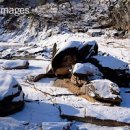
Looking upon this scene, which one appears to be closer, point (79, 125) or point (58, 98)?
point (79, 125)

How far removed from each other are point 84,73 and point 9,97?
2190 millimetres

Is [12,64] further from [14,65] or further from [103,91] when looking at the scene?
[103,91]

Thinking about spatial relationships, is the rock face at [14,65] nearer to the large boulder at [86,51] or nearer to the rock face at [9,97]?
the large boulder at [86,51]

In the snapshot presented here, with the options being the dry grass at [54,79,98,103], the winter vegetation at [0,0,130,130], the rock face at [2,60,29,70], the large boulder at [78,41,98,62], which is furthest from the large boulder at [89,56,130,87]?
the rock face at [2,60,29,70]

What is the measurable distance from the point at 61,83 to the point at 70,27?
917 centimetres

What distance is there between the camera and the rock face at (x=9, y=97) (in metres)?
7.28

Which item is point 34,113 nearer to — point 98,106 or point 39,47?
point 98,106

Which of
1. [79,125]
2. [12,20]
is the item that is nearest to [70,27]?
[12,20]

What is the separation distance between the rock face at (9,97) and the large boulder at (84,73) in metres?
1.74

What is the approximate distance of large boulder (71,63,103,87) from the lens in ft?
29.0

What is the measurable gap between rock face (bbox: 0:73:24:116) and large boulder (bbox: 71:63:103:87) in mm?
1739

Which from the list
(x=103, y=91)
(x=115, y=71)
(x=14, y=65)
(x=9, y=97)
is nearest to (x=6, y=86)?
(x=9, y=97)

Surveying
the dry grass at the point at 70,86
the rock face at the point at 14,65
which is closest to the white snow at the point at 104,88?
the dry grass at the point at 70,86

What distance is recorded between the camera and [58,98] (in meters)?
8.44
